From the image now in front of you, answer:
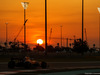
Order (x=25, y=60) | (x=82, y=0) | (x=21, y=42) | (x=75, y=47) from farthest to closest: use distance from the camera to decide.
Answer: (x=21, y=42), (x=75, y=47), (x=82, y=0), (x=25, y=60)

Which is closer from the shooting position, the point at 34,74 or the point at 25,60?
the point at 34,74

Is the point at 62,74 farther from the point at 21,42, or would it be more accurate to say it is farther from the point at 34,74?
the point at 21,42

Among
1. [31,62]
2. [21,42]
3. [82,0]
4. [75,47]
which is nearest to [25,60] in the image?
[31,62]

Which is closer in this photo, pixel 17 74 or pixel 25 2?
pixel 17 74

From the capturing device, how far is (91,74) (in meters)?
19.8

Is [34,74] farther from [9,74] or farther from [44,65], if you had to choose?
[44,65]

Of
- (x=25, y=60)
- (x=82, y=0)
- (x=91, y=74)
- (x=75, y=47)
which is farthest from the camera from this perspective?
(x=75, y=47)

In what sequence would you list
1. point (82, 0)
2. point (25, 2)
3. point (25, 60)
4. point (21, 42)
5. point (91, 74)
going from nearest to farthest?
1. point (91, 74)
2. point (25, 60)
3. point (25, 2)
4. point (82, 0)
5. point (21, 42)

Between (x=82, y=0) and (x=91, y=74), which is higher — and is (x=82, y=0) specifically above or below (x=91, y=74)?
above

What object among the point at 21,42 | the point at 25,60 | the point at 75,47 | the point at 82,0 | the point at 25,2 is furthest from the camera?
the point at 21,42

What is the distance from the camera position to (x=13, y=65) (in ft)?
83.9

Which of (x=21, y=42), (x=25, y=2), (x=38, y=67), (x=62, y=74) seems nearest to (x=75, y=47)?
(x=21, y=42)

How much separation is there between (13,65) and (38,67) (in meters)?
2.62

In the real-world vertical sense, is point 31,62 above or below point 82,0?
below
